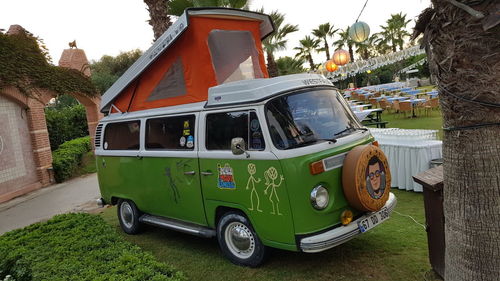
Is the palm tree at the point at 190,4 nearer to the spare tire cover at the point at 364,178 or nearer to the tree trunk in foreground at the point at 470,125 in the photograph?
the spare tire cover at the point at 364,178

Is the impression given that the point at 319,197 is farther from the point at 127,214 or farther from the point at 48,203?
the point at 48,203

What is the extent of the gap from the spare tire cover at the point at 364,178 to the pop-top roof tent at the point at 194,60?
Answer: 2371mm

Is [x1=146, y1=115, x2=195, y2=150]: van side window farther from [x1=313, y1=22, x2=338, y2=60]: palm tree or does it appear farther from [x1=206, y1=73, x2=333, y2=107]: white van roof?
[x1=313, y1=22, x2=338, y2=60]: palm tree

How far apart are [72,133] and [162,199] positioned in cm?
1598

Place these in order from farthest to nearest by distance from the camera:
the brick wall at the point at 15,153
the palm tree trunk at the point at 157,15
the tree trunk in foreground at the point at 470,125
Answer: the brick wall at the point at 15,153
the palm tree trunk at the point at 157,15
the tree trunk in foreground at the point at 470,125

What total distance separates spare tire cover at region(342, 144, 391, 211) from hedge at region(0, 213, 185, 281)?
2030 millimetres

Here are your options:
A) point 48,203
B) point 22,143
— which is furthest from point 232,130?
point 22,143

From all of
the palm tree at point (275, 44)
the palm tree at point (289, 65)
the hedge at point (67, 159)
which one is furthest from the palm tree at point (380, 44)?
the hedge at point (67, 159)

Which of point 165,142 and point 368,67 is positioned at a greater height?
point 368,67

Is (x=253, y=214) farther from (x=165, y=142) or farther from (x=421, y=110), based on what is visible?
(x=421, y=110)

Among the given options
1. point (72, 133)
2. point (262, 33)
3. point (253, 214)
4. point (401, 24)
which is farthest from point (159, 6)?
point (401, 24)

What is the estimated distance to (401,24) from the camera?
54.7m

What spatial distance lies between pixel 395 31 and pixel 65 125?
51.3 metres

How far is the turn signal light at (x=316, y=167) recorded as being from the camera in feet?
Result: 12.8
